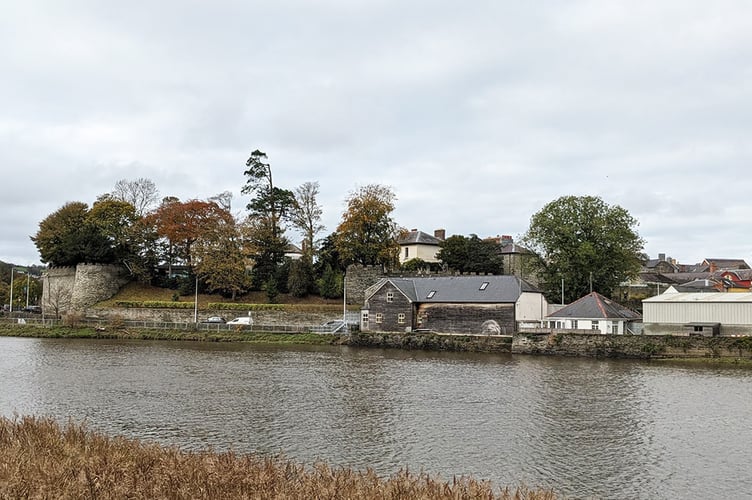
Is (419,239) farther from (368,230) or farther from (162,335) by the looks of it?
(162,335)

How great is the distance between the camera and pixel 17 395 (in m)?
20.8

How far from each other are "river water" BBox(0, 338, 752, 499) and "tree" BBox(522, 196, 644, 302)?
672 inches

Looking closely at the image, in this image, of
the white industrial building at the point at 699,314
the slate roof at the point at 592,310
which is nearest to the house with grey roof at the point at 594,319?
the slate roof at the point at 592,310

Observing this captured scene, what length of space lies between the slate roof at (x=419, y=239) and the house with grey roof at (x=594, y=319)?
2734 cm

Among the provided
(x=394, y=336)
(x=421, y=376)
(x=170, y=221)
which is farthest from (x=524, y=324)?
(x=170, y=221)

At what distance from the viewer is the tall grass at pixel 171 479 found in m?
9.07

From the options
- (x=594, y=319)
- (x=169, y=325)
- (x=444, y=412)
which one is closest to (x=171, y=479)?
(x=444, y=412)

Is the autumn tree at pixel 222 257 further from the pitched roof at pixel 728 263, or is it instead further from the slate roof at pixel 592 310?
the pitched roof at pixel 728 263

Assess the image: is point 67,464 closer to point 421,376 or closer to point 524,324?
point 421,376

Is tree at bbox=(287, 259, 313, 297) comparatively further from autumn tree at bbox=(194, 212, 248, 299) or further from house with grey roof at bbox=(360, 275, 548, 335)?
house with grey roof at bbox=(360, 275, 548, 335)

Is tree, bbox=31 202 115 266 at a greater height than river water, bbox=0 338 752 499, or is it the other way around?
tree, bbox=31 202 115 266

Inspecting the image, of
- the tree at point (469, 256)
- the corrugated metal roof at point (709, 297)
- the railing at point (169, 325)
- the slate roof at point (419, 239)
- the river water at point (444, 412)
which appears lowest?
the river water at point (444, 412)

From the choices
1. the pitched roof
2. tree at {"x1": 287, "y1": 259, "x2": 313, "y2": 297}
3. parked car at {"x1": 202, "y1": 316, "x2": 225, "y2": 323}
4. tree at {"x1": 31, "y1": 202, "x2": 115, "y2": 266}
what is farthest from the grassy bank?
the pitched roof

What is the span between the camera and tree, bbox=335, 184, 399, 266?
51250 mm
